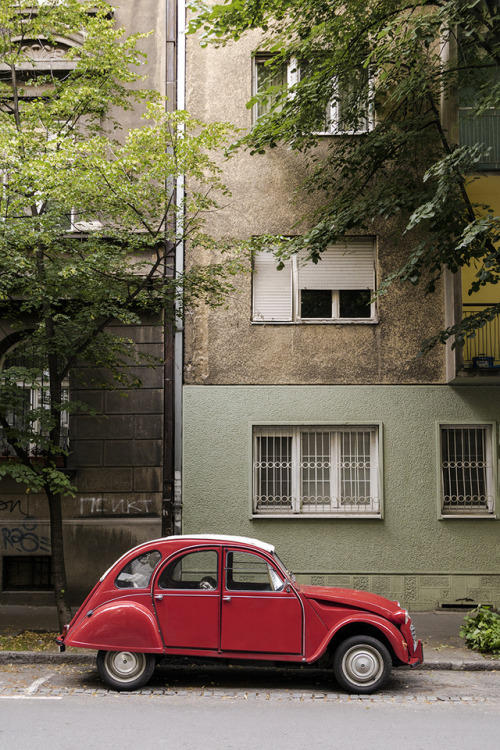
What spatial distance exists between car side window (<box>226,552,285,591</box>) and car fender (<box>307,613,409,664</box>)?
677 mm

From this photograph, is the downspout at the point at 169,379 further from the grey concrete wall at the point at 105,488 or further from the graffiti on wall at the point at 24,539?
the graffiti on wall at the point at 24,539

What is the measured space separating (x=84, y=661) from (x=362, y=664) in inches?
135

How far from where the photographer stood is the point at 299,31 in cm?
1038

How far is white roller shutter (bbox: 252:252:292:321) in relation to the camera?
40.0 feet

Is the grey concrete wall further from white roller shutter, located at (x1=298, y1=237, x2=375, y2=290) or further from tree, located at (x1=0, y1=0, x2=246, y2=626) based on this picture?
white roller shutter, located at (x1=298, y1=237, x2=375, y2=290)

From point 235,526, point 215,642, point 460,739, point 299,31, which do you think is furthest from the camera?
point 235,526

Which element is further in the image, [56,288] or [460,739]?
[56,288]

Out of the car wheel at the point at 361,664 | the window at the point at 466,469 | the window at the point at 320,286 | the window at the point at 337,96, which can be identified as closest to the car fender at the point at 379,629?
the car wheel at the point at 361,664

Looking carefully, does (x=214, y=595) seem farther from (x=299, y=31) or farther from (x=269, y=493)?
(x=299, y=31)

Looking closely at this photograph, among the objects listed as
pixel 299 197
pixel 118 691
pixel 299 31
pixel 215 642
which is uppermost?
pixel 299 31

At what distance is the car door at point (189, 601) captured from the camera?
7.12 metres

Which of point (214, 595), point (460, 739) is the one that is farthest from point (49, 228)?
point (460, 739)

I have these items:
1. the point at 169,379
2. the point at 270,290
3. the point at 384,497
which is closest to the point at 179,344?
the point at 169,379

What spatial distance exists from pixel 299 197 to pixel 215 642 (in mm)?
7848
